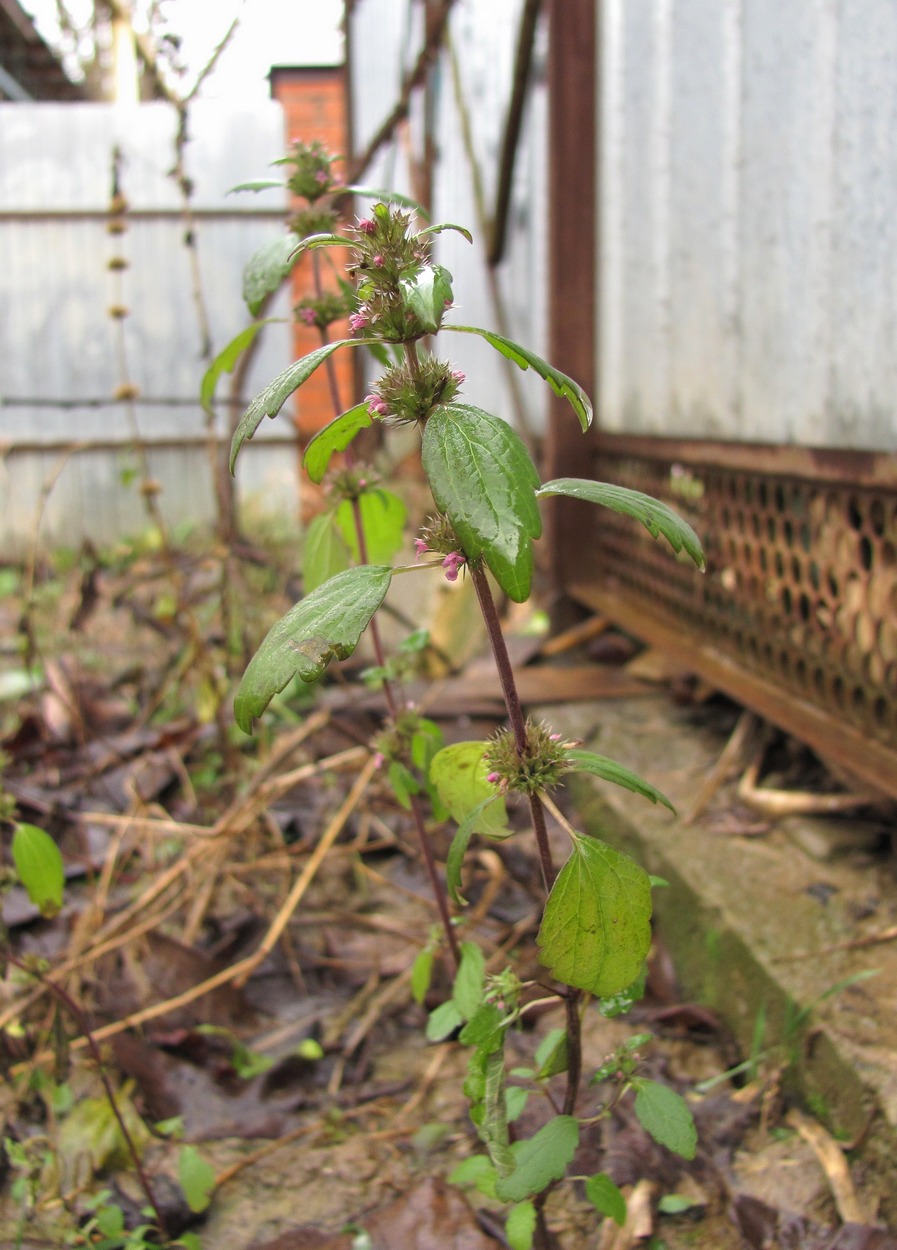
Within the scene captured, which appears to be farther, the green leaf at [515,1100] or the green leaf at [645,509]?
the green leaf at [515,1100]

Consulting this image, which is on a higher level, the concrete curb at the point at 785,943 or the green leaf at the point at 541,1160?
the green leaf at the point at 541,1160

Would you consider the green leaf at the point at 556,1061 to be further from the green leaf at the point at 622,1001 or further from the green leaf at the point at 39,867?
the green leaf at the point at 39,867

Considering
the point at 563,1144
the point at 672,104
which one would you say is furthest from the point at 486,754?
the point at 672,104

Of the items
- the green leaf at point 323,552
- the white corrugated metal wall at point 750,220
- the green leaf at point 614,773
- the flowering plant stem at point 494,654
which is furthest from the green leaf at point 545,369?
the white corrugated metal wall at point 750,220

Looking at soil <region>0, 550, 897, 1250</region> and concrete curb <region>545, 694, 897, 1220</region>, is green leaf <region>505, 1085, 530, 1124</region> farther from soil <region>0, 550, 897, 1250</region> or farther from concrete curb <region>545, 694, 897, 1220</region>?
concrete curb <region>545, 694, 897, 1220</region>

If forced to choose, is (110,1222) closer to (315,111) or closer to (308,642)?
(308,642)

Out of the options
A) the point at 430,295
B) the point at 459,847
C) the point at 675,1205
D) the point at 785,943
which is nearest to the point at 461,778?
the point at 459,847
